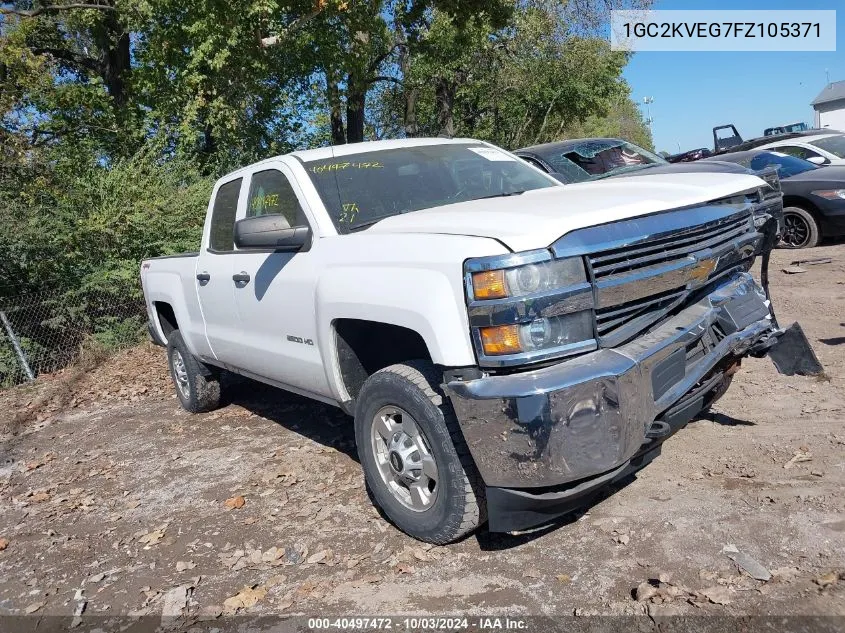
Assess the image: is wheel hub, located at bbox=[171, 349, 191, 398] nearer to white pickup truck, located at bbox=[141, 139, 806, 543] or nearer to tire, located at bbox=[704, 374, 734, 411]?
white pickup truck, located at bbox=[141, 139, 806, 543]

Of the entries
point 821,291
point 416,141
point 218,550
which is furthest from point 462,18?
point 218,550

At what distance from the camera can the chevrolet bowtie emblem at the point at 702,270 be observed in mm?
3330

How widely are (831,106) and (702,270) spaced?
7878 cm

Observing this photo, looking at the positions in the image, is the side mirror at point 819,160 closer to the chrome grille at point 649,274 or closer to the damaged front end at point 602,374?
the chrome grille at point 649,274

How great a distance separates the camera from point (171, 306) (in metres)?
6.47

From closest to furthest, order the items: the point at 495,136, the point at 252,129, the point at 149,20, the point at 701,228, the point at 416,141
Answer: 1. the point at 701,228
2. the point at 416,141
3. the point at 149,20
4. the point at 252,129
5. the point at 495,136

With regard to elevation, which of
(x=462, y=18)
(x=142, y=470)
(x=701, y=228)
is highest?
(x=462, y=18)

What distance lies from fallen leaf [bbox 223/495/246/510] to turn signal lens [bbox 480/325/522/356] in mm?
2368

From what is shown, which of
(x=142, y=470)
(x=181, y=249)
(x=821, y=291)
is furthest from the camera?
(x=181, y=249)

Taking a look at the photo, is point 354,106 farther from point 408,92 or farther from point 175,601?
point 175,601

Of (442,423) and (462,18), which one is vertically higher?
(462,18)

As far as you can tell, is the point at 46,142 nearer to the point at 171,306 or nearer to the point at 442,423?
the point at 171,306

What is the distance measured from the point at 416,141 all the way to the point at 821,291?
5178mm

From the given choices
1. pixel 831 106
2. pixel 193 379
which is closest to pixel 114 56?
pixel 193 379
